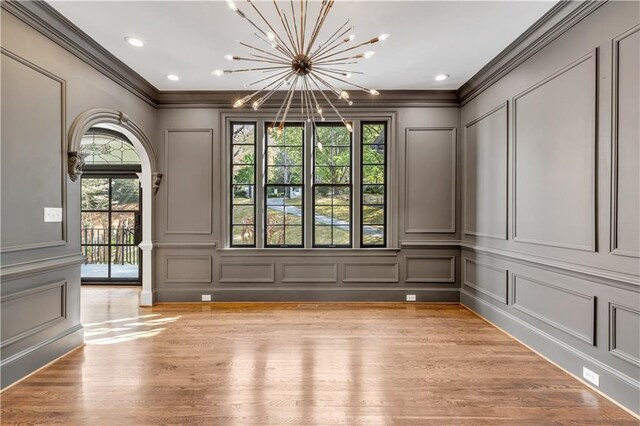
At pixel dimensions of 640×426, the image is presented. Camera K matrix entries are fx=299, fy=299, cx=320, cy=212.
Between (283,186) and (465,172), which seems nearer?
(465,172)

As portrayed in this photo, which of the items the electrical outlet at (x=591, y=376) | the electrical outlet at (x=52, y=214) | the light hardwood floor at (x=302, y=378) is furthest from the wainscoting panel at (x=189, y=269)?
the electrical outlet at (x=591, y=376)

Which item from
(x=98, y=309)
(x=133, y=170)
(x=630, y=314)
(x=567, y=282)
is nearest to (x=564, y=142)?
(x=567, y=282)

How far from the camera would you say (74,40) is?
2.83 metres

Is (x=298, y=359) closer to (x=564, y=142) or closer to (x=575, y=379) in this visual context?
(x=575, y=379)

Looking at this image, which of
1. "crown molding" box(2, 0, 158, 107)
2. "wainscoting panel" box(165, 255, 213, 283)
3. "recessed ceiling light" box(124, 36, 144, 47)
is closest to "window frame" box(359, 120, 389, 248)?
"wainscoting panel" box(165, 255, 213, 283)

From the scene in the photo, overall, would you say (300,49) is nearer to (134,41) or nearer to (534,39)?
(134,41)

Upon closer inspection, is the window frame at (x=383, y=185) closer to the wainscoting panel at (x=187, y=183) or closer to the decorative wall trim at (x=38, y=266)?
the wainscoting panel at (x=187, y=183)

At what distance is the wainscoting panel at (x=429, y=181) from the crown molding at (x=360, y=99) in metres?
0.41

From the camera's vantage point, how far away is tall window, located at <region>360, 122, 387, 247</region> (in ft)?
14.6

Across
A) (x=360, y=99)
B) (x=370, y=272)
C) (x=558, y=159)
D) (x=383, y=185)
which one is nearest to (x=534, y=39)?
(x=558, y=159)

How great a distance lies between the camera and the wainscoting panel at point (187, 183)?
4348 millimetres

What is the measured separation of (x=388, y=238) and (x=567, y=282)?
217 cm

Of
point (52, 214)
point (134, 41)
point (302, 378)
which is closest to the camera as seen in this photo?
point (302, 378)

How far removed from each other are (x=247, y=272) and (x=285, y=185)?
141cm
